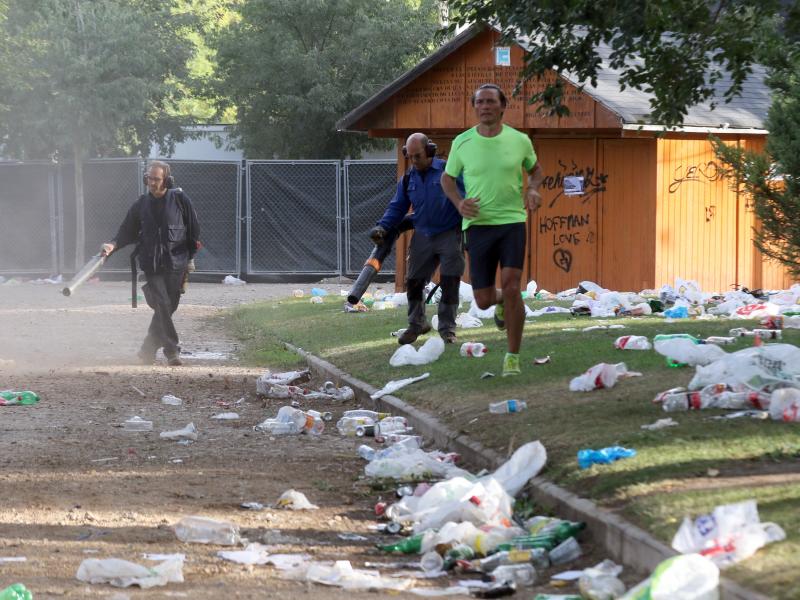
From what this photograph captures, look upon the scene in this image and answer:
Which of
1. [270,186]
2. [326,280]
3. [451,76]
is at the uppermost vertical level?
[451,76]

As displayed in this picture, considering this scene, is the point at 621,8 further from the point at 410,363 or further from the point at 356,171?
the point at 356,171

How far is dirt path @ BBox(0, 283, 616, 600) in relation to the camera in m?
5.49

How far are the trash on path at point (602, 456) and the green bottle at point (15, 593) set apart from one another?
2.82 m

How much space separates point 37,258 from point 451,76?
11.1m

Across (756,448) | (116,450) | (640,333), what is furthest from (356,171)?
(756,448)

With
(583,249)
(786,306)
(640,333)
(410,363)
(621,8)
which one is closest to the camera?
(621,8)

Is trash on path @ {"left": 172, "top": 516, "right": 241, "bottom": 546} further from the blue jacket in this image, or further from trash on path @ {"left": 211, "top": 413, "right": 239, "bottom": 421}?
the blue jacket

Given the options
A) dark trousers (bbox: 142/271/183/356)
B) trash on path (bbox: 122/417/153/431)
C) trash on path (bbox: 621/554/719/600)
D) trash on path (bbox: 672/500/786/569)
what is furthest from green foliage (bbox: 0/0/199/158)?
trash on path (bbox: 621/554/719/600)

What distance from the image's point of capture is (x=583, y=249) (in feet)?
69.7

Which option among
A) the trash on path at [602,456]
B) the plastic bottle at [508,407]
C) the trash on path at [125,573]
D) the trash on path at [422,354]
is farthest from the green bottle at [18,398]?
the trash on path at [602,456]

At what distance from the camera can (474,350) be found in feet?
36.7

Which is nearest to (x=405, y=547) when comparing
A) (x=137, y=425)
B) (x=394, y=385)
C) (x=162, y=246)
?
(x=137, y=425)

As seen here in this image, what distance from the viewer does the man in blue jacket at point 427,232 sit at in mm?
11727

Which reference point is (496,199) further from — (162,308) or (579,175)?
(579,175)
